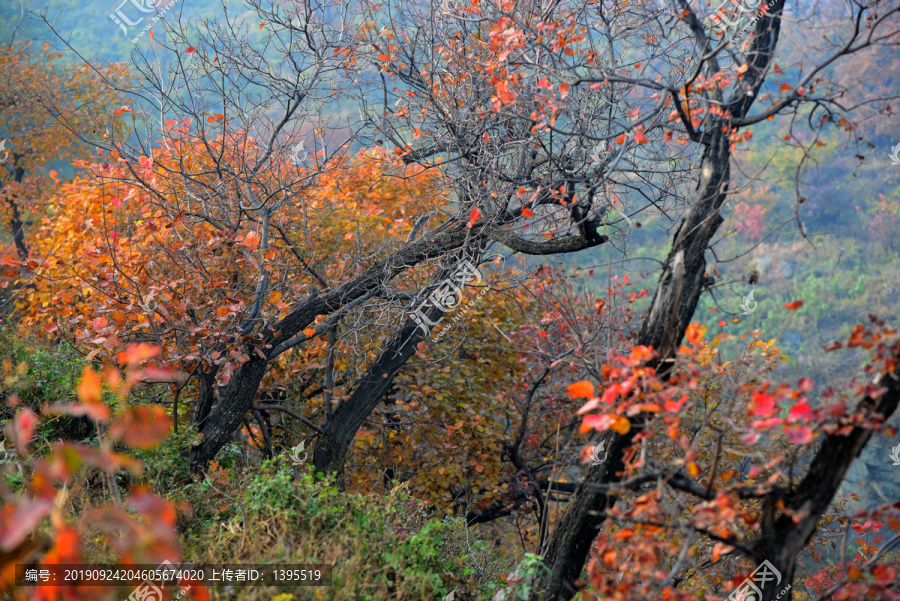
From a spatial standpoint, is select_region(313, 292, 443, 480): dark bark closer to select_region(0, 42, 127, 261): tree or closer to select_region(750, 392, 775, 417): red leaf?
select_region(750, 392, 775, 417): red leaf

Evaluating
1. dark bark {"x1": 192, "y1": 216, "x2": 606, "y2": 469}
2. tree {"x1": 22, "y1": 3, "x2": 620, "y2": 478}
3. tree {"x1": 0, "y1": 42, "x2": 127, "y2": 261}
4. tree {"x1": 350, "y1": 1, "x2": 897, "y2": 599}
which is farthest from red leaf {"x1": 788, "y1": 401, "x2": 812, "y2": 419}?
tree {"x1": 0, "y1": 42, "x2": 127, "y2": 261}

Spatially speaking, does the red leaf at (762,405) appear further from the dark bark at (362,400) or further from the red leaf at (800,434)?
the dark bark at (362,400)

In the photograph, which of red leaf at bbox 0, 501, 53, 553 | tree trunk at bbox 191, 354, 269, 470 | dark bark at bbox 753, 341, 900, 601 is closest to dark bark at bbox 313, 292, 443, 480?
tree trunk at bbox 191, 354, 269, 470

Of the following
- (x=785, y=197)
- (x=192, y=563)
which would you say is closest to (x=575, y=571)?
(x=192, y=563)

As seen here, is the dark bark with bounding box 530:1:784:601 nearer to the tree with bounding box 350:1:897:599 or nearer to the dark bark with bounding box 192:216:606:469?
the tree with bounding box 350:1:897:599

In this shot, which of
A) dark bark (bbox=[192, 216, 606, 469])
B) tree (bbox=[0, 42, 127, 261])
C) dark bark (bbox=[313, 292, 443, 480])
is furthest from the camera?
tree (bbox=[0, 42, 127, 261])

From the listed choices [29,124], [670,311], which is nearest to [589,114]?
[670,311]

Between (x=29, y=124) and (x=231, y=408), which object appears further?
(x=29, y=124)

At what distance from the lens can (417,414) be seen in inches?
282

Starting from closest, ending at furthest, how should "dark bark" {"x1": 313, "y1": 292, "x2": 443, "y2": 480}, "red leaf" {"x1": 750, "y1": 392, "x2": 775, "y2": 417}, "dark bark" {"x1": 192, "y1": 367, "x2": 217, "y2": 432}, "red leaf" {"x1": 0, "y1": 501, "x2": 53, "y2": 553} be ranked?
"red leaf" {"x1": 0, "y1": 501, "x2": 53, "y2": 553} < "red leaf" {"x1": 750, "y1": 392, "x2": 775, "y2": 417} < "dark bark" {"x1": 192, "y1": 367, "x2": 217, "y2": 432} < "dark bark" {"x1": 313, "y1": 292, "x2": 443, "y2": 480}

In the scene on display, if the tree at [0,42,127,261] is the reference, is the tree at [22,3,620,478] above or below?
below

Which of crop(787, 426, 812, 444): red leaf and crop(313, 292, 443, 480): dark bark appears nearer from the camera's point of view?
crop(787, 426, 812, 444): red leaf

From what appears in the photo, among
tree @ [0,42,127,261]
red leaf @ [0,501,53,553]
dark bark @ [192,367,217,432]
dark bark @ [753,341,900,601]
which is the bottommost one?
red leaf @ [0,501,53,553]

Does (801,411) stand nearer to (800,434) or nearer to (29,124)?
(800,434)
